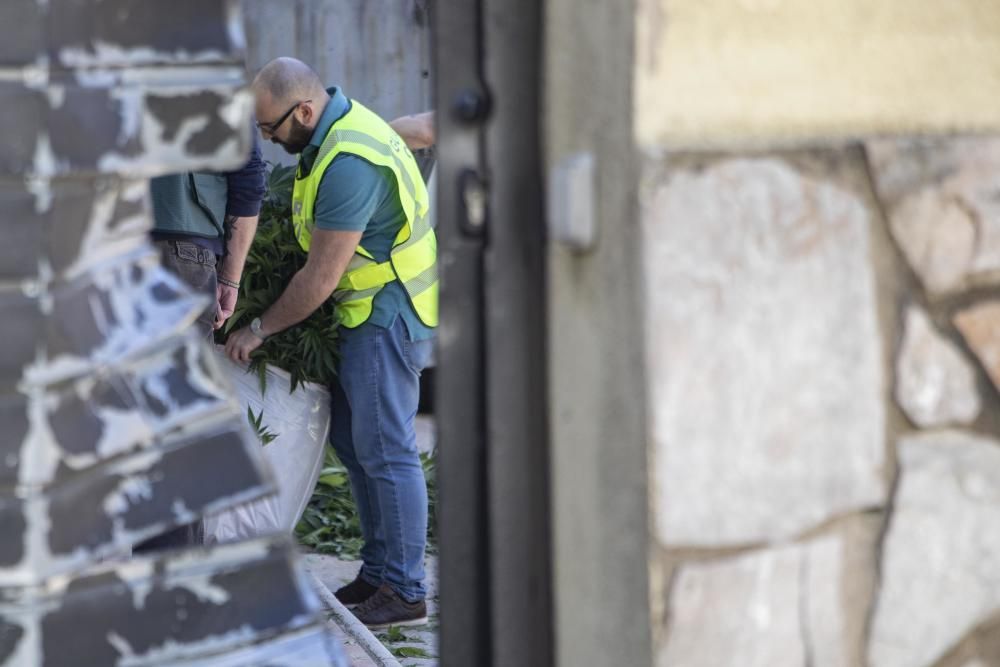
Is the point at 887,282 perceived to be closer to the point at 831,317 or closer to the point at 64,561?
the point at 831,317

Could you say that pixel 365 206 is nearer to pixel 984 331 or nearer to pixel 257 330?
pixel 257 330

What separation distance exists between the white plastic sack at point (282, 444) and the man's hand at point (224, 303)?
15 centimetres

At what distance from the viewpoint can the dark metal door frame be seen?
1.39 metres

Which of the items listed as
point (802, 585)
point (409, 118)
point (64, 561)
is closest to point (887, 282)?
point (802, 585)

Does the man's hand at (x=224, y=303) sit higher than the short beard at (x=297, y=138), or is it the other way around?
the short beard at (x=297, y=138)

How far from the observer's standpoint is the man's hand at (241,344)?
4031 mm

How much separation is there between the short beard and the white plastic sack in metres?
0.71

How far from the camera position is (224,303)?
3.97 meters

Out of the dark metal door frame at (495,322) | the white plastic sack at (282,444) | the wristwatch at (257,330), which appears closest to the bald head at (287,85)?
the wristwatch at (257,330)

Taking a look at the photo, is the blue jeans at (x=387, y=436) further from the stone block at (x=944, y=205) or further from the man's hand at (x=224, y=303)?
the stone block at (x=944, y=205)

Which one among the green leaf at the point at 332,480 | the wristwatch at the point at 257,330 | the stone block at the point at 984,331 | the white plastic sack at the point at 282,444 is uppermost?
the stone block at the point at 984,331

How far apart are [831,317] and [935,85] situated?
276mm

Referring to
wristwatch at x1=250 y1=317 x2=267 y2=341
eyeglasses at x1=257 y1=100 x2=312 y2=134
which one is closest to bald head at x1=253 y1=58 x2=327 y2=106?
eyeglasses at x1=257 y1=100 x2=312 y2=134

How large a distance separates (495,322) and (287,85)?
110 inches
